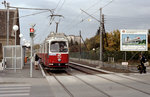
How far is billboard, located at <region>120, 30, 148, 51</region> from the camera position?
26.2m

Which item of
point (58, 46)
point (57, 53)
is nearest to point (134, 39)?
point (58, 46)

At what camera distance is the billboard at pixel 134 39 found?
26.2 m

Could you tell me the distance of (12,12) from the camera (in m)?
53.2

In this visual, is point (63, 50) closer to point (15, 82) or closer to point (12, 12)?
point (15, 82)

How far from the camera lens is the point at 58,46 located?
926 inches

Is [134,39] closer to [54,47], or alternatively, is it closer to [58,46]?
[58,46]

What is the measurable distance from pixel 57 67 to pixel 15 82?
28.7 ft

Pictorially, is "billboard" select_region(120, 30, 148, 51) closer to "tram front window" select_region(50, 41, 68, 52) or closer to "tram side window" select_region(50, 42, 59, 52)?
"tram front window" select_region(50, 41, 68, 52)

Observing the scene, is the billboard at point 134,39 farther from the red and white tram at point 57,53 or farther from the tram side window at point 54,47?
the tram side window at point 54,47

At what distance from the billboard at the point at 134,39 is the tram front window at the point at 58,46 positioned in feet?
20.7

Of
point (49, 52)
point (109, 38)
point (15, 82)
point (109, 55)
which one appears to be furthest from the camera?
point (109, 38)

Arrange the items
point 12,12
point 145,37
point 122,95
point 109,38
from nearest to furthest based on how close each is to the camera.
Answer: point 122,95, point 145,37, point 12,12, point 109,38

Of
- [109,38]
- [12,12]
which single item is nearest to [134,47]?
[12,12]

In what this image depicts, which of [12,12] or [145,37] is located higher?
[12,12]
